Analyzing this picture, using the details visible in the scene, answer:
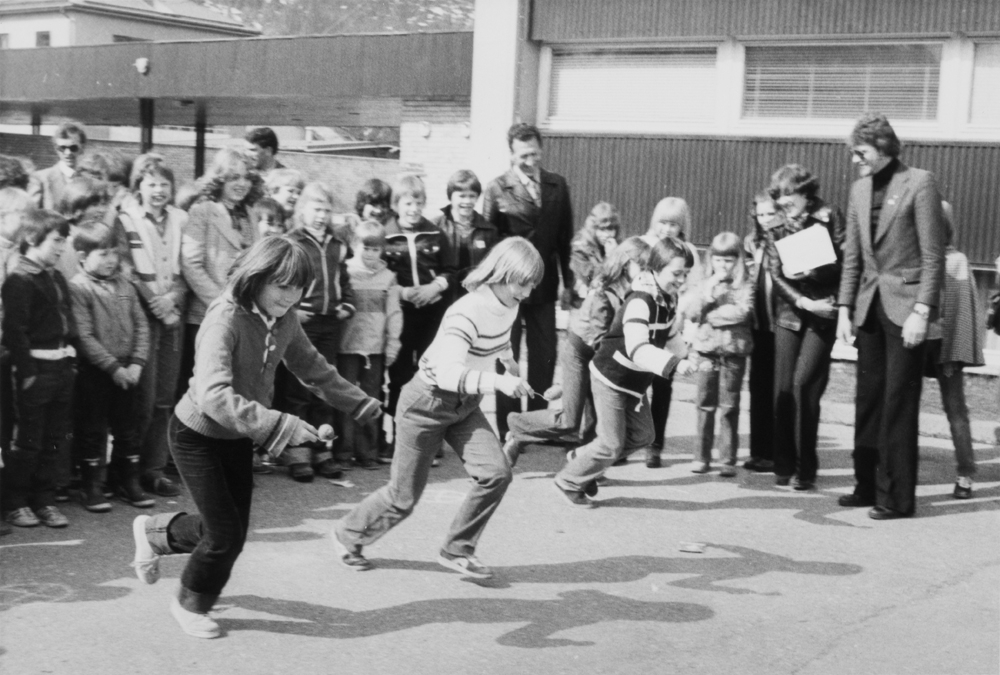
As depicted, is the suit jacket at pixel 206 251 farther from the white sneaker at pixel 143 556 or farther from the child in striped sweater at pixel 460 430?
the white sneaker at pixel 143 556

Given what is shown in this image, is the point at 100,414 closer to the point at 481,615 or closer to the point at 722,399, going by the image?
the point at 481,615

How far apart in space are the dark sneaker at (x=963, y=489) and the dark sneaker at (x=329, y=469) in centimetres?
397

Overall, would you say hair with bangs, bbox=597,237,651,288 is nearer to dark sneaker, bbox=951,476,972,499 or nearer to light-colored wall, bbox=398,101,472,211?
dark sneaker, bbox=951,476,972,499

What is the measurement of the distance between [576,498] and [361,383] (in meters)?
1.73

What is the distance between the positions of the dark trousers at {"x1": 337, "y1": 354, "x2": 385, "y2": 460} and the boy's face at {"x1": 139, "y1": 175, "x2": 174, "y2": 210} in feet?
5.14

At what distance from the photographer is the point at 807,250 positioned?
8328 millimetres

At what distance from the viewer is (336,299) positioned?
27.0 ft

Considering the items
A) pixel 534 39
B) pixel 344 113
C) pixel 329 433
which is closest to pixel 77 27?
pixel 344 113

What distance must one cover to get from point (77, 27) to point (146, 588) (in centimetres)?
1845

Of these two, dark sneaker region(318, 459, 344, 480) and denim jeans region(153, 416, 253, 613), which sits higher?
denim jeans region(153, 416, 253, 613)

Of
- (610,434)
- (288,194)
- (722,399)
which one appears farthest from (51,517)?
(722,399)

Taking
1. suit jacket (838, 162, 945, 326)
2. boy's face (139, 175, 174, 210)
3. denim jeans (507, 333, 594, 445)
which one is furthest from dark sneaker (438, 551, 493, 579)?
suit jacket (838, 162, 945, 326)

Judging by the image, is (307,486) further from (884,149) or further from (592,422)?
(884,149)

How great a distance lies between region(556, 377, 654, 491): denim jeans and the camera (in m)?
7.53
